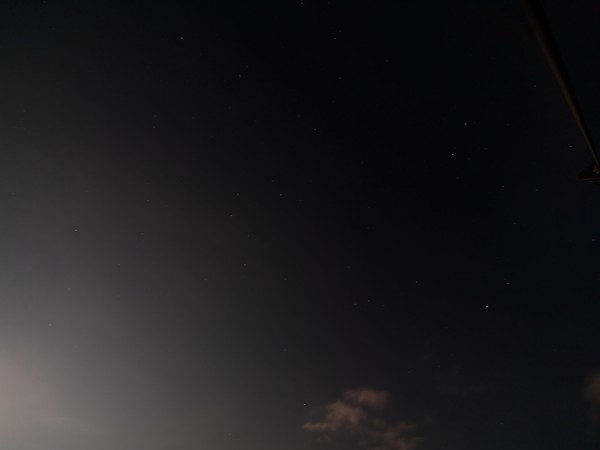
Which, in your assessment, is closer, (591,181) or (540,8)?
(540,8)

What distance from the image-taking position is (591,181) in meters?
6.18

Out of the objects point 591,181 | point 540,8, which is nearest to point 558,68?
point 540,8

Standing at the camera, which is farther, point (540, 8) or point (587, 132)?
point (587, 132)

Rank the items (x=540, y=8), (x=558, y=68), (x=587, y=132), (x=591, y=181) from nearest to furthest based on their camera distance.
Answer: (x=540, y=8)
(x=558, y=68)
(x=587, y=132)
(x=591, y=181)

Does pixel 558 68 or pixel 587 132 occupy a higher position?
pixel 587 132

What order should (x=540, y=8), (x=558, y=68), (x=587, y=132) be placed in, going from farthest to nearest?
1. (x=587, y=132)
2. (x=558, y=68)
3. (x=540, y=8)

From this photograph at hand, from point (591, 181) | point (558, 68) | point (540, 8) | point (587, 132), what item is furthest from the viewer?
point (591, 181)

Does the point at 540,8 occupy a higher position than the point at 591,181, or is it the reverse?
the point at 591,181

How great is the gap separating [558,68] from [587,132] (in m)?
2.09

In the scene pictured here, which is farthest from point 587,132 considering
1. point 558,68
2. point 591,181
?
point 591,181

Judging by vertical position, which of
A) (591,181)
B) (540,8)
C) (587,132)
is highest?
(591,181)

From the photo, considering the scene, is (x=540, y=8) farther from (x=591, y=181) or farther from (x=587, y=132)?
(x=591, y=181)

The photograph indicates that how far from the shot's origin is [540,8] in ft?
7.43

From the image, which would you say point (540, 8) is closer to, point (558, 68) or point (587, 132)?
point (558, 68)
